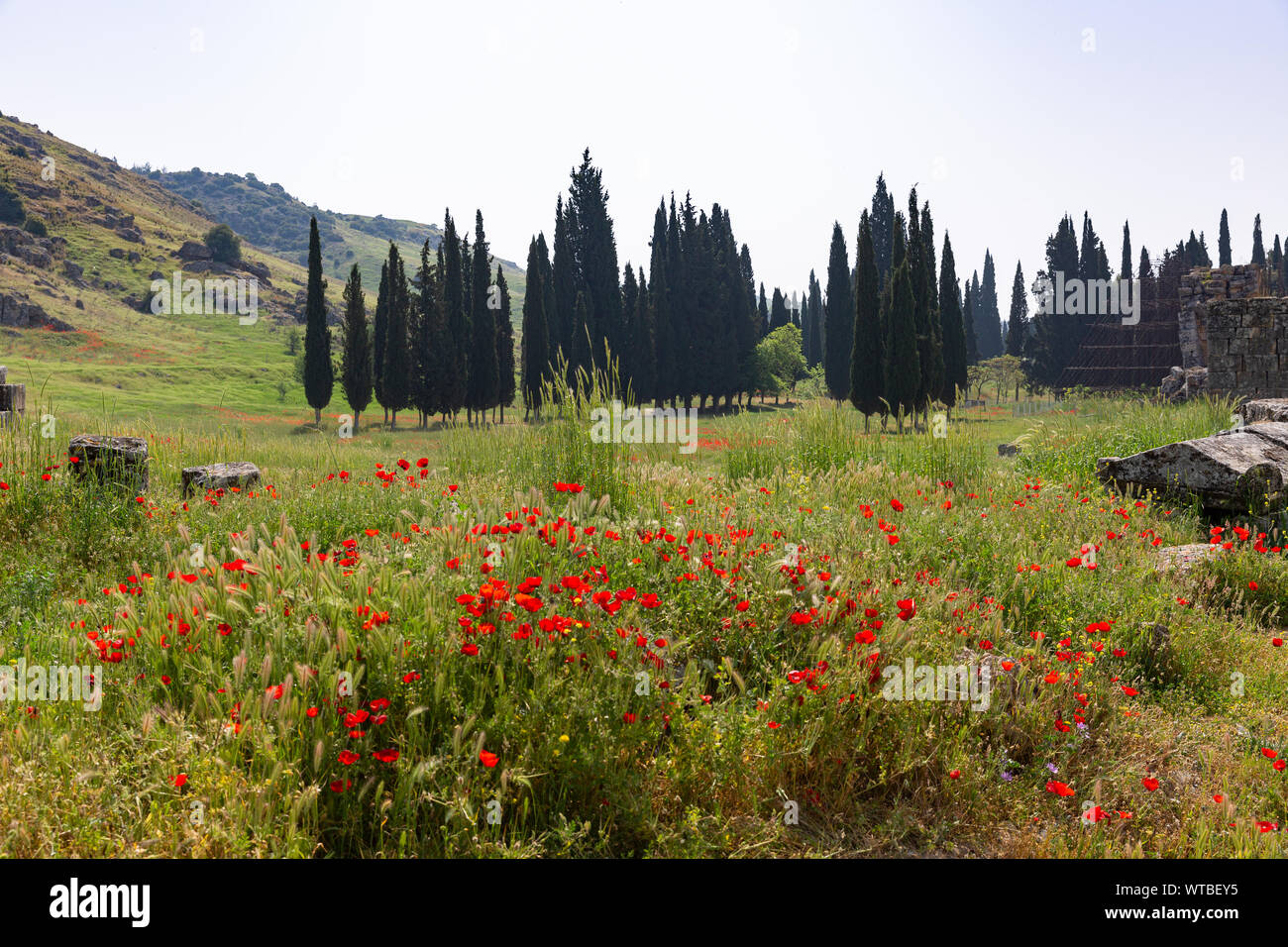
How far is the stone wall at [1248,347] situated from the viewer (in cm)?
1489

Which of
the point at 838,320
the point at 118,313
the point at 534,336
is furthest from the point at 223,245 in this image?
the point at 838,320

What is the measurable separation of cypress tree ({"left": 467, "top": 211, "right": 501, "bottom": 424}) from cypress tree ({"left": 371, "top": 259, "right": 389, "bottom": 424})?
4.58m

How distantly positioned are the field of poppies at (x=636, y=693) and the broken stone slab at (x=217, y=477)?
84.1 inches

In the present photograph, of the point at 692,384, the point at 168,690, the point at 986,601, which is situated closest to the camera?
the point at 168,690

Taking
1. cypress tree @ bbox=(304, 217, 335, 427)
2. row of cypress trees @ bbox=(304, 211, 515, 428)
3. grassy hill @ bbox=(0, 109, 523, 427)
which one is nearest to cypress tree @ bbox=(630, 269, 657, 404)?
row of cypress trees @ bbox=(304, 211, 515, 428)

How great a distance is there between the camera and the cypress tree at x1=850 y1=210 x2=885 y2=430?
34781 mm

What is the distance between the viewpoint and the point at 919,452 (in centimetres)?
989

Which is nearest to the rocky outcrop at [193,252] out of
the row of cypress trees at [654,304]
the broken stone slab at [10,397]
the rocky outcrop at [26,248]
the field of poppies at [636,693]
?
the rocky outcrop at [26,248]

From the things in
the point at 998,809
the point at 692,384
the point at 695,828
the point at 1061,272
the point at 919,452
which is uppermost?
the point at 1061,272

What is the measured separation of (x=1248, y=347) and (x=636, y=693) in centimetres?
1730

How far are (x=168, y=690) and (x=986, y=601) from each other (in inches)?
178

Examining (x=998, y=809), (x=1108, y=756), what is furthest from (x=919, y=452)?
(x=998, y=809)

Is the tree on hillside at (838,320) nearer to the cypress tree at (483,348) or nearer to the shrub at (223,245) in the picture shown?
the cypress tree at (483,348)
